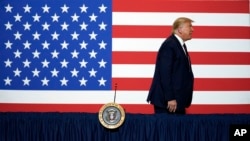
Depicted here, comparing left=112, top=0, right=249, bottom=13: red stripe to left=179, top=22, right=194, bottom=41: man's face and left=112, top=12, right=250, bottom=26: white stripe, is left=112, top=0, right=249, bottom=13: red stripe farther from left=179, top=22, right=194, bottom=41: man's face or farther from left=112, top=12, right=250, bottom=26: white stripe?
left=179, top=22, right=194, bottom=41: man's face

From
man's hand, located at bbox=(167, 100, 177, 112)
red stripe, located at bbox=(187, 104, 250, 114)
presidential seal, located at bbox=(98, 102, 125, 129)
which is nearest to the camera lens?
presidential seal, located at bbox=(98, 102, 125, 129)

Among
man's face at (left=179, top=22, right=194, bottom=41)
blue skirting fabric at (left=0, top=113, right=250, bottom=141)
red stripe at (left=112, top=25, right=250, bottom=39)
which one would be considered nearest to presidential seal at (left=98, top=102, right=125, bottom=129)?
blue skirting fabric at (left=0, top=113, right=250, bottom=141)

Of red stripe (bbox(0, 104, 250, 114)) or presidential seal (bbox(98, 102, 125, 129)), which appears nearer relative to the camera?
presidential seal (bbox(98, 102, 125, 129))

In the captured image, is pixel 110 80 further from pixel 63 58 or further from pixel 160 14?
pixel 160 14

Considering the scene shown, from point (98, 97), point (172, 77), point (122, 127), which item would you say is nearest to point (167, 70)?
point (172, 77)

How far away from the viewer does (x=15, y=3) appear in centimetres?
371

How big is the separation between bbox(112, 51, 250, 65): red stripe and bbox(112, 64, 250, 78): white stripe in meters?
0.04

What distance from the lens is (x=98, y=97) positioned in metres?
3.66

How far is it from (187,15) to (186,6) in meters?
0.09

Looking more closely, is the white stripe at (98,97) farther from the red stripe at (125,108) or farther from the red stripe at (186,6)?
the red stripe at (186,6)

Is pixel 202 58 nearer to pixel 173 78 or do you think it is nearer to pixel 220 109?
pixel 220 109

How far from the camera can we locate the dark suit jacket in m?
2.46

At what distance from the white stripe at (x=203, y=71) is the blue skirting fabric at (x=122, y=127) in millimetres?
1618

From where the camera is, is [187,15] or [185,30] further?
[187,15]
